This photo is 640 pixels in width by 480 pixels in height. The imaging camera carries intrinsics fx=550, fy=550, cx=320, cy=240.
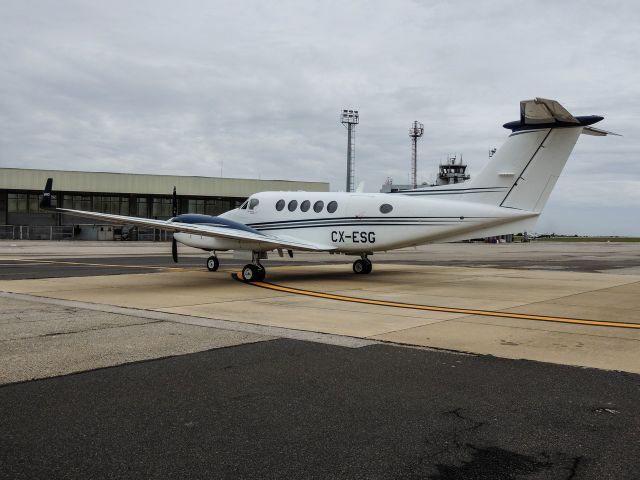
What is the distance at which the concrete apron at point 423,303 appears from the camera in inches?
334

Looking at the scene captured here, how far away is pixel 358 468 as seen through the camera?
13.3 ft

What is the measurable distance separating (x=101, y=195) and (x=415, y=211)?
67.5 meters

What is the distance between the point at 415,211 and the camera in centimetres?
1839

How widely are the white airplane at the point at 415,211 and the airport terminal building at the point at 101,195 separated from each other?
50.7m

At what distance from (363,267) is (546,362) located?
14995 mm

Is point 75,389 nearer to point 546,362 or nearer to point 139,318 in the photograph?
point 139,318

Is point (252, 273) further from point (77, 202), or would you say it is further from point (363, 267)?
point (77, 202)

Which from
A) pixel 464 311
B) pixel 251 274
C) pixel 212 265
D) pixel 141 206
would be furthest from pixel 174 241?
pixel 141 206

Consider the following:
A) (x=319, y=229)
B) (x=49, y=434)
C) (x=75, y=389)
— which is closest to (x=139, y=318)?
(x=75, y=389)

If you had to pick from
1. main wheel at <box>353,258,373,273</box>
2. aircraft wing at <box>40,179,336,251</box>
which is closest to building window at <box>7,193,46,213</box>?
aircraft wing at <box>40,179,336,251</box>

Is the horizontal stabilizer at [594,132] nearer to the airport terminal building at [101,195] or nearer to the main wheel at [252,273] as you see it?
the main wheel at [252,273]

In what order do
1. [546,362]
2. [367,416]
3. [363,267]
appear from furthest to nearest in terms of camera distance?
[363,267] → [546,362] → [367,416]

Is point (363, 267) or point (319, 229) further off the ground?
point (319, 229)

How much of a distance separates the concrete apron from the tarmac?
0.08 metres
